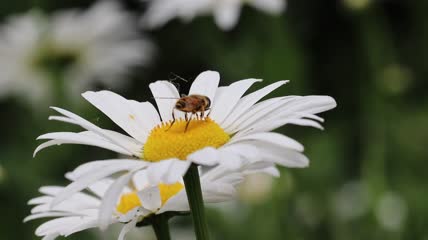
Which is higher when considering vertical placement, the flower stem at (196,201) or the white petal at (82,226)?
the flower stem at (196,201)

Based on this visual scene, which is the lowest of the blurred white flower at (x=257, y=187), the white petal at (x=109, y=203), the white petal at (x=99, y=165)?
the blurred white flower at (x=257, y=187)

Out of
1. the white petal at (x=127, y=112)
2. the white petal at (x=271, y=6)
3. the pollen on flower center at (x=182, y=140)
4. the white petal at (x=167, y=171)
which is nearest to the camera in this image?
the white petal at (x=167, y=171)

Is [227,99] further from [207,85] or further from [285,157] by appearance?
[285,157]

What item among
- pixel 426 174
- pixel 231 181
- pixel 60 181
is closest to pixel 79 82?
pixel 60 181

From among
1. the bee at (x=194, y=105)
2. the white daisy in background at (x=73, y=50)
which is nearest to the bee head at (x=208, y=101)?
the bee at (x=194, y=105)

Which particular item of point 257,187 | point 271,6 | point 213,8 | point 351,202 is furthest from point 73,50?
point 257,187

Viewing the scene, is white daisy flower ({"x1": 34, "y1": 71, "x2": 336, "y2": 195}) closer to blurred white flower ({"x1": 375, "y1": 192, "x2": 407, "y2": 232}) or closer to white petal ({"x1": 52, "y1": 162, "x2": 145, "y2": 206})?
white petal ({"x1": 52, "y1": 162, "x2": 145, "y2": 206})

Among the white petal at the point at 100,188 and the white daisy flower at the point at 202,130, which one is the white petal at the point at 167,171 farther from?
the white petal at the point at 100,188

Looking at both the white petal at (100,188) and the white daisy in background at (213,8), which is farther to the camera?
the white daisy in background at (213,8)
